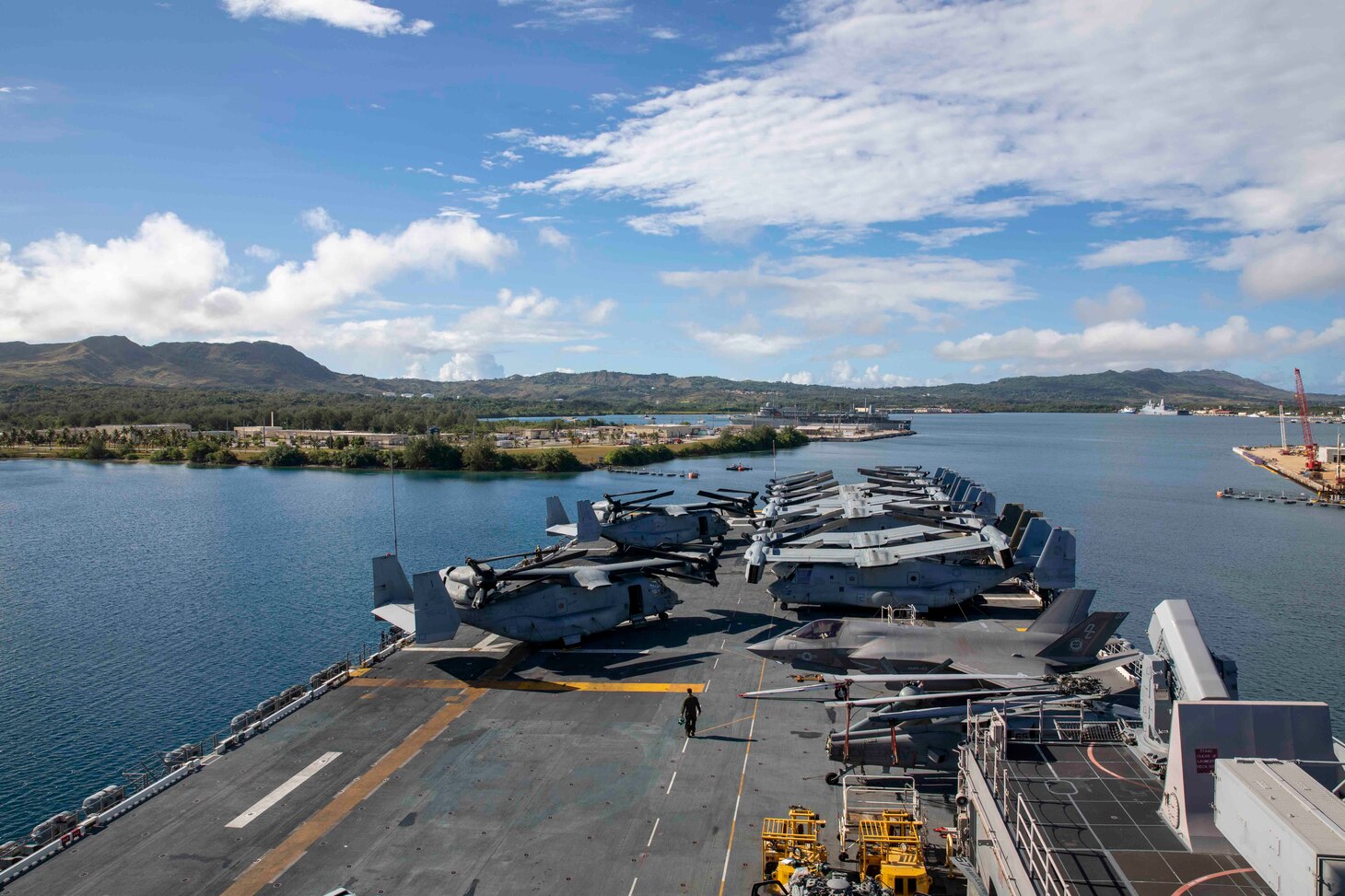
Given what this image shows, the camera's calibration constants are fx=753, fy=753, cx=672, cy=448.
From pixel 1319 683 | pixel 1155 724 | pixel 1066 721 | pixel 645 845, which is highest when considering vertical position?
pixel 1155 724

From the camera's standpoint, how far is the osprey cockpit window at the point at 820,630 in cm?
2448

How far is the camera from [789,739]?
22094 millimetres

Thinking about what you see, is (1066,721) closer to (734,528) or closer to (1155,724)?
(1155,724)

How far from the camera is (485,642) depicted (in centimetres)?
3147

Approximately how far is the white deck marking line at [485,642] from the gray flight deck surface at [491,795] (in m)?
2.34

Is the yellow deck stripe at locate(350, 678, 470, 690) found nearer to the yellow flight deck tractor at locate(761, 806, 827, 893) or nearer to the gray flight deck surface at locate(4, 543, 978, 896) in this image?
the gray flight deck surface at locate(4, 543, 978, 896)

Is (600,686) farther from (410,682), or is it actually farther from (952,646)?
(952,646)

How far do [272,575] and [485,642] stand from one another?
28178 millimetres

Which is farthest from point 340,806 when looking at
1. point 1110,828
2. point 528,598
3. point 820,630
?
point 1110,828

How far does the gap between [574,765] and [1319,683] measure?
3328cm

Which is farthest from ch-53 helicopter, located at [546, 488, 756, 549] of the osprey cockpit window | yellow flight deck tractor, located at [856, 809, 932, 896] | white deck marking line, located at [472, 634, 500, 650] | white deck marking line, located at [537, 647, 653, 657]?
yellow flight deck tractor, located at [856, 809, 932, 896]

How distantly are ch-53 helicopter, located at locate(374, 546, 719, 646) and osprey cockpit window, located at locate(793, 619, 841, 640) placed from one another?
783cm

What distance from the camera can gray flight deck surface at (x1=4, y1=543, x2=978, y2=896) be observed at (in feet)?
52.3

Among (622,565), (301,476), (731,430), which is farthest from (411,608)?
(731,430)
